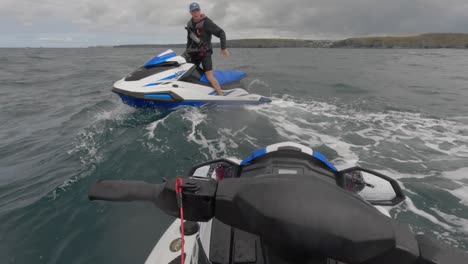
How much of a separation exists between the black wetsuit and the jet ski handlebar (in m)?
7.15

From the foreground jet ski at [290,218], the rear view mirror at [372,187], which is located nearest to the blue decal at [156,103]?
the rear view mirror at [372,187]

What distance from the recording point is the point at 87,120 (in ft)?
23.9

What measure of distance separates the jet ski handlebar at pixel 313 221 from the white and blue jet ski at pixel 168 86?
657cm

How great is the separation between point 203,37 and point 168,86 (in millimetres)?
1681

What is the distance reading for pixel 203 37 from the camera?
307 inches

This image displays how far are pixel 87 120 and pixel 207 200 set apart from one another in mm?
7177

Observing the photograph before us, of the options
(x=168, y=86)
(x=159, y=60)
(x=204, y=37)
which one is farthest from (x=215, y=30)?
(x=168, y=86)

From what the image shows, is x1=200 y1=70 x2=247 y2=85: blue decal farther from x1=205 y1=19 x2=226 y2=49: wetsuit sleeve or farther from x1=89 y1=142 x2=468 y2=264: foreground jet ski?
x1=89 y1=142 x2=468 y2=264: foreground jet ski

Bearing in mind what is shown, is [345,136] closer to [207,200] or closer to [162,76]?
[162,76]

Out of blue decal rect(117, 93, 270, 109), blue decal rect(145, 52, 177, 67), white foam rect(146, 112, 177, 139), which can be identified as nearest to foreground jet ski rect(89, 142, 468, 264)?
white foam rect(146, 112, 177, 139)

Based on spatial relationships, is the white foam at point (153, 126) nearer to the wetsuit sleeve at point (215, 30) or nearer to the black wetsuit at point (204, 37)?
the black wetsuit at point (204, 37)

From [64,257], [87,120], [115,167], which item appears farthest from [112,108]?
[64,257]

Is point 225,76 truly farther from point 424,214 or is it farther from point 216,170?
point 216,170

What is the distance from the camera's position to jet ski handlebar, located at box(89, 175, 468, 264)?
36.2 inches
